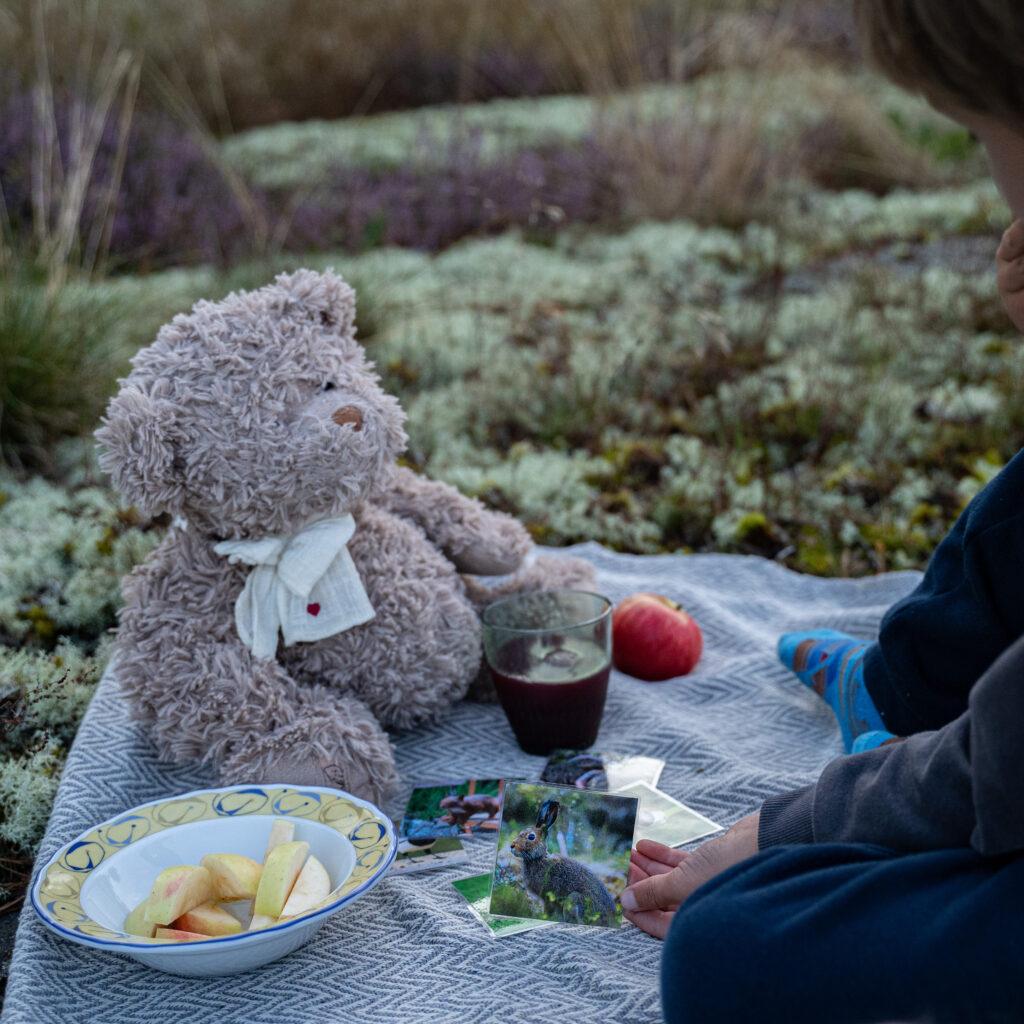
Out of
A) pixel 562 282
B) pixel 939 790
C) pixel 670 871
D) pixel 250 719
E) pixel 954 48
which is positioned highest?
pixel 954 48

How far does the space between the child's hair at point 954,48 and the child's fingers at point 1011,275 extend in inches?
15.9

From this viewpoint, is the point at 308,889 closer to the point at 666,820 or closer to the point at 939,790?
the point at 666,820

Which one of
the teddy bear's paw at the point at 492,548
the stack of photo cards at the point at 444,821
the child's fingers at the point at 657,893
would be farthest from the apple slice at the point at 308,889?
the teddy bear's paw at the point at 492,548

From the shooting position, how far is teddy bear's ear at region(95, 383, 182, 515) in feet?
5.69

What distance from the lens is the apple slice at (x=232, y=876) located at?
5.09 ft

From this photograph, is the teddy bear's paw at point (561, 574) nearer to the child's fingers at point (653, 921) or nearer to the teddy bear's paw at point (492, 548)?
the teddy bear's paw at point (492, 548)

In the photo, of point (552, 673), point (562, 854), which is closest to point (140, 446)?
point (552, 673)

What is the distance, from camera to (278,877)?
152cm

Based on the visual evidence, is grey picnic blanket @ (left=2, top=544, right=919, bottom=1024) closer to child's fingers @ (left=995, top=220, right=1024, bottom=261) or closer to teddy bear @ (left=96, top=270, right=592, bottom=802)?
teddy bear @ (left=96, top=270, right=592, bottom=802)

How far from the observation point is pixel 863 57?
1.16 meters

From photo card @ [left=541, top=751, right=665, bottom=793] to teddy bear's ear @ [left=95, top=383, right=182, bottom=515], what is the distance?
0.80 metres

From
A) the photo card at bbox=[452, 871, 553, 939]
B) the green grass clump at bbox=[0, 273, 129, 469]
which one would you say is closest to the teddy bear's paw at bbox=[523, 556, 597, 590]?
the photo card at bbox=[452, 871, 553, 939]

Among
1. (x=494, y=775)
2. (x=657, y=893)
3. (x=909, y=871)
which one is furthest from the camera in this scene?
(x=494, y=775)

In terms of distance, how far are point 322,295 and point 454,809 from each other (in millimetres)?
900
